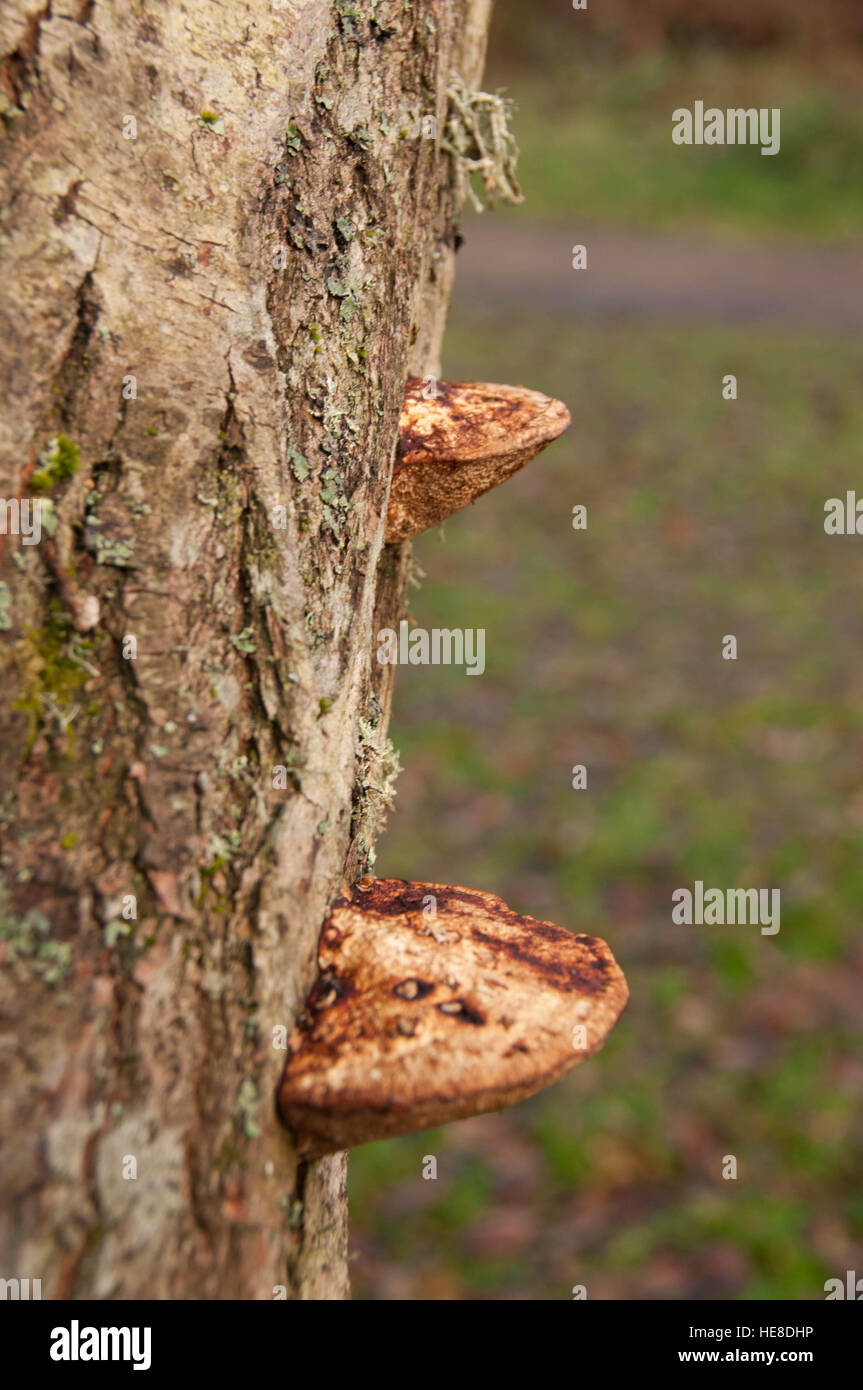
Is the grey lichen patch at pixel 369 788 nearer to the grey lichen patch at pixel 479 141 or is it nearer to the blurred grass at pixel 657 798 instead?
the grey lichen patch at pixel 479 141

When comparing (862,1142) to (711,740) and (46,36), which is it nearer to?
(711,740)

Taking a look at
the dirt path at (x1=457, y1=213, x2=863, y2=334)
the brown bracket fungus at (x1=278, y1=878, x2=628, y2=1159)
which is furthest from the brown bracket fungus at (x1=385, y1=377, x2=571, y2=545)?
the dirt path at (x1=457, y1=213, x2=863, y2=334)

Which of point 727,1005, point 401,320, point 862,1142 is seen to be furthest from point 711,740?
point 401,320

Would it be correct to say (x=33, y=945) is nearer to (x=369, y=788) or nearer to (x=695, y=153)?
(x=369, y=788)

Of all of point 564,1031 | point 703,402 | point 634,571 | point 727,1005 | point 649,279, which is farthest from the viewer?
point 649,279

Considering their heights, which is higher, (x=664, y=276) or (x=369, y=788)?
(x=664, y=276)

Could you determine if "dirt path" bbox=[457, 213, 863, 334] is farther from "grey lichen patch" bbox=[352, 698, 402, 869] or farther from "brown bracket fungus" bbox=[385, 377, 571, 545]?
"grey lichen patch" bbox=[352, 698, 402, 869]

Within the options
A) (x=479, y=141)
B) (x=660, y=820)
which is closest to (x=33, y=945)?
(x=479, y=141)
